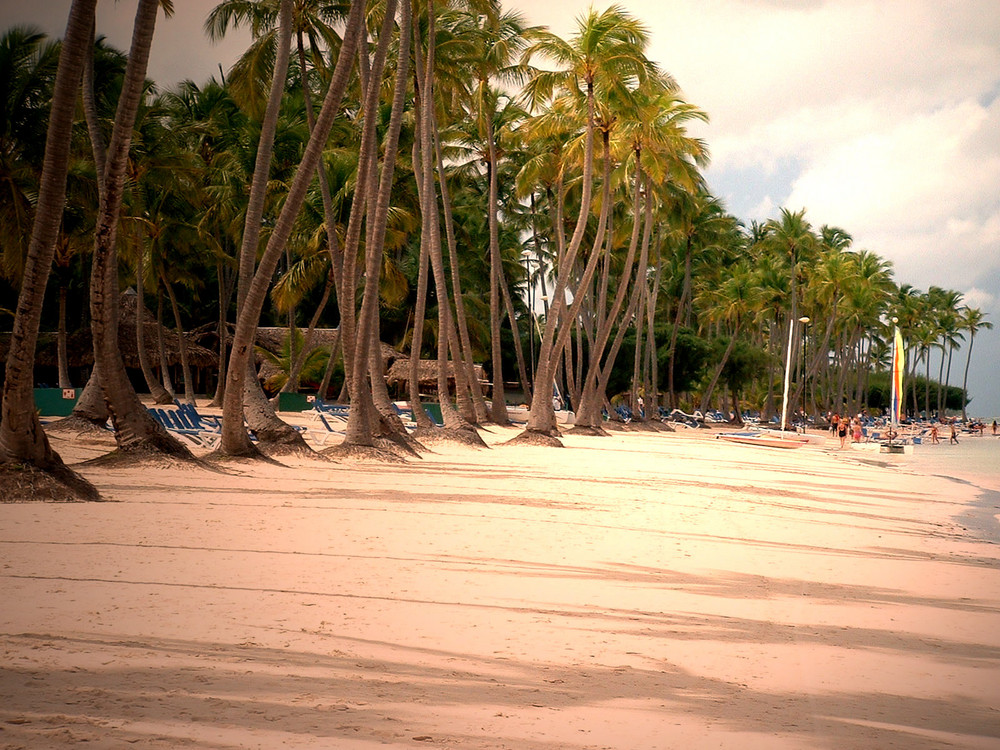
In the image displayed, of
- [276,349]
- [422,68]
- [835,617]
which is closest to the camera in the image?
[835,617]

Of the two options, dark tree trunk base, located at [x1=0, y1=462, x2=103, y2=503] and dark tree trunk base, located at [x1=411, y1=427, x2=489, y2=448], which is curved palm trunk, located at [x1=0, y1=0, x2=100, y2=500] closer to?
dark tree trunk base, located at [x1=0, y1=462, x2=103, y2=503]

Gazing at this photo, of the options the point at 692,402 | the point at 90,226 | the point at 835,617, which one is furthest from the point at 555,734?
the point at 692,402

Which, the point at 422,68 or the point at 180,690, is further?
the point at 422,68

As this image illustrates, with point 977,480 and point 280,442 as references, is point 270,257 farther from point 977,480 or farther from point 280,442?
point 977,480

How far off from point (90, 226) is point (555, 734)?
2510cm

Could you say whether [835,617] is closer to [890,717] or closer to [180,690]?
[890,717]

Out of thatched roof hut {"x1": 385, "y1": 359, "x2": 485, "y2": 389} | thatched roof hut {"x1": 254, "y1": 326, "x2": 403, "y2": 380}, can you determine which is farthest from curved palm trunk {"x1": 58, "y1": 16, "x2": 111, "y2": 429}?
thatched roof hut {"x1": 254, "y1": 326, "x2": 403, "y2": 380}

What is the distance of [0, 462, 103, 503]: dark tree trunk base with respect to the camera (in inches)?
357

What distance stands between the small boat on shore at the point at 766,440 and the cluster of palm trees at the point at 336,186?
573cm

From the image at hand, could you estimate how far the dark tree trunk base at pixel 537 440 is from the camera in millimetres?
24484

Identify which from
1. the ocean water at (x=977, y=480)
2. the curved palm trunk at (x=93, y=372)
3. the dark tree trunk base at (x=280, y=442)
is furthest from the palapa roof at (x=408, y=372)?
the dark tree trunk base at (x=280, y=442)

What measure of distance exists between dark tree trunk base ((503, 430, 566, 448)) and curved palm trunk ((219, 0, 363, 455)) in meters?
10.9

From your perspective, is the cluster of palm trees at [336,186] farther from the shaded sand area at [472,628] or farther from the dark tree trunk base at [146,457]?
the shaded sand area at [472,628]

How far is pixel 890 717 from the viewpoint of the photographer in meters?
4.28
